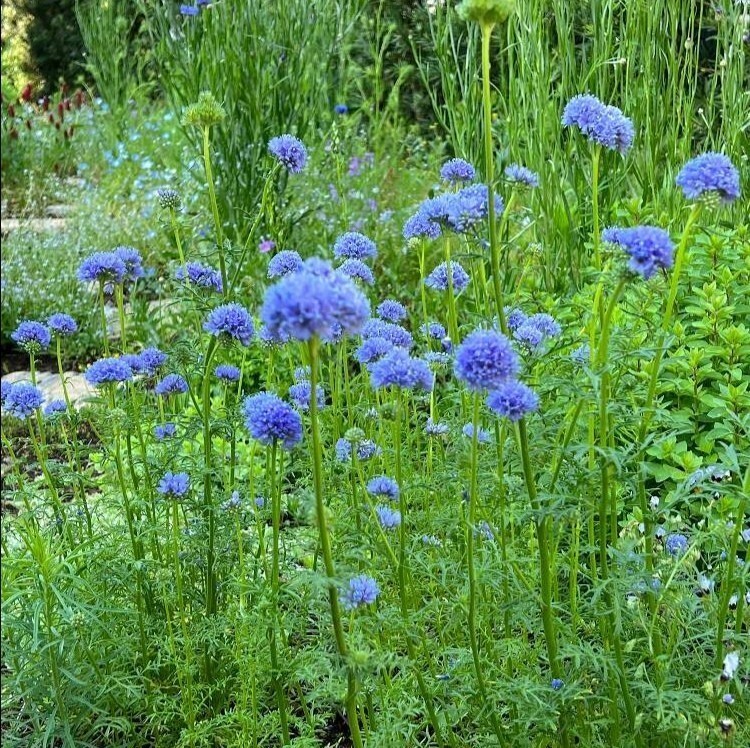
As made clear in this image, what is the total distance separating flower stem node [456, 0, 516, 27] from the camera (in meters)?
1.53

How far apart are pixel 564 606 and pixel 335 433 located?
785mm

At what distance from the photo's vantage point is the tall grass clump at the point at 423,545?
1.56 meters

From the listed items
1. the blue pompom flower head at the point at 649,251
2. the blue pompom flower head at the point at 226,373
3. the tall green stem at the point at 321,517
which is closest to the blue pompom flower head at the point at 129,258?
the blue pompom flower head at the point at 226,373

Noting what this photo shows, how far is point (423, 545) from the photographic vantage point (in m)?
2.10

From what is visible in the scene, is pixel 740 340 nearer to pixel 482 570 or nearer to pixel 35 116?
pixel 482 570

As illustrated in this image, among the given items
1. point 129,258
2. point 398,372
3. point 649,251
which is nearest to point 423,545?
point 398,372

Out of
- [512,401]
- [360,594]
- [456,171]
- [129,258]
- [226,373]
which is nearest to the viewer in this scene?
[512,401]

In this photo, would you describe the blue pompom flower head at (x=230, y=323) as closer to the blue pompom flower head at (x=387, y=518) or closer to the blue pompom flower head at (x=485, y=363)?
the blue pompom flower head at (x=387, y=518)

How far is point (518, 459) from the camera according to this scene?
1945 mm

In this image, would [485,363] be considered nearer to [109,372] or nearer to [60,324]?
[109,372]

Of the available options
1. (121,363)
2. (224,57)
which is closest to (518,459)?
(121,363)

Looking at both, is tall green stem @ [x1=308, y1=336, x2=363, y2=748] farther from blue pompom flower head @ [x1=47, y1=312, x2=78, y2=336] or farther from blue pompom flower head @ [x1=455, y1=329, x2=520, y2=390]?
blue pompom flower head @ [x1=47, y1=312, x2=78, y2=336]

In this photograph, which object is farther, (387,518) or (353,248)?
(353,248)

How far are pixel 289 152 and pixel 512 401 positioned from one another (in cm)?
102
